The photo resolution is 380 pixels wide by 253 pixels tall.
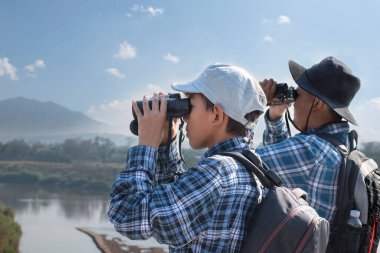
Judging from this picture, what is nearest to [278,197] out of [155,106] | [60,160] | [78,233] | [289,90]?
[155,106]

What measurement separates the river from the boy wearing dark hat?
15971 mm

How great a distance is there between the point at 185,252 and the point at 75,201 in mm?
38081

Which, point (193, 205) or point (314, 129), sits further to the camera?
point (314, 129)

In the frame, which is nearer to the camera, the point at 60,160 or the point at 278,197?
the point at 278,197

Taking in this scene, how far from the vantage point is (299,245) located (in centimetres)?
90

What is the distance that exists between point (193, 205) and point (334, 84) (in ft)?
2.47

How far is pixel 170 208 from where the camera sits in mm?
924

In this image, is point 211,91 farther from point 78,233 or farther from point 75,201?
point 75,201

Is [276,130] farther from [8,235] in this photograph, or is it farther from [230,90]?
[8,235]

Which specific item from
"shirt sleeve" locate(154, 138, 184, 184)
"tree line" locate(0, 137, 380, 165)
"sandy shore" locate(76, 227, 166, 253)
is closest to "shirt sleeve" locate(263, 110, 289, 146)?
"shirt sleeve" locate(154, 138, 184, 184)

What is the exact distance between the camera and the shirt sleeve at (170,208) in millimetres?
924

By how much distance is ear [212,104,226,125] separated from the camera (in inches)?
41.0

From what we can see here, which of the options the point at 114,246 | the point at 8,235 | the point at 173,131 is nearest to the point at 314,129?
the point at 173,131

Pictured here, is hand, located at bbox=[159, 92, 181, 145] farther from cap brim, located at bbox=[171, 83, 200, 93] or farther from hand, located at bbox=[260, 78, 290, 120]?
hand, located at bbox=[260, 78, 290, 120]
